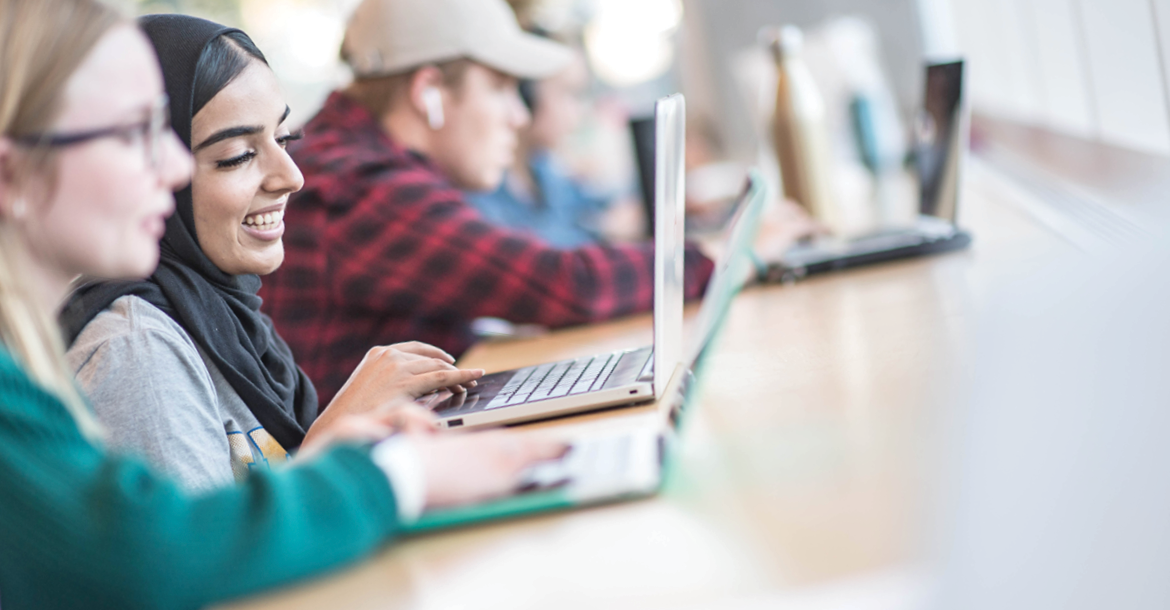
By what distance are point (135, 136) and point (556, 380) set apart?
0.54m

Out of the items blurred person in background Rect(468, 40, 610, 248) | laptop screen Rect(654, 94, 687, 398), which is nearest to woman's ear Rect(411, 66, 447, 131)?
laptop screen Rect(654, 94, 687, 398)

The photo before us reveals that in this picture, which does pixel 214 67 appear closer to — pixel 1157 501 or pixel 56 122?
pixel 56 122

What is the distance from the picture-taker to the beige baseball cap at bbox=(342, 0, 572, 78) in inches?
65.6

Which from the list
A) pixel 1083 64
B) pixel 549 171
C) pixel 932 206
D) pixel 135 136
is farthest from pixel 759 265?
pixel 549 171

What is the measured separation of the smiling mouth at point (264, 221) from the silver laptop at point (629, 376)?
0.78ft

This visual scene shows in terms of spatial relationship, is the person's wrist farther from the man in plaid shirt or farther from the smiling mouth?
the smiling mouth

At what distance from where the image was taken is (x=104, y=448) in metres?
0.64

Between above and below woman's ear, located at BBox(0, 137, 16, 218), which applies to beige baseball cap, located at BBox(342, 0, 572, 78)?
above

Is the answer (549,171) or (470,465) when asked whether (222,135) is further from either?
(549,171)

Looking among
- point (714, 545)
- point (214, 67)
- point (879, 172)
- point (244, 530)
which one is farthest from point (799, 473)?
point (879, 172)

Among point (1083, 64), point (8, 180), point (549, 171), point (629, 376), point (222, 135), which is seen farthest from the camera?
point (549, 171)

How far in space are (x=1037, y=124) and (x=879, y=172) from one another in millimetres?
484

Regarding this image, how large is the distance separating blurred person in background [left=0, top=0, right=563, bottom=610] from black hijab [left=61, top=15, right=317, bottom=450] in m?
0.17

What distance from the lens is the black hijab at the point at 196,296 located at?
91 cm
